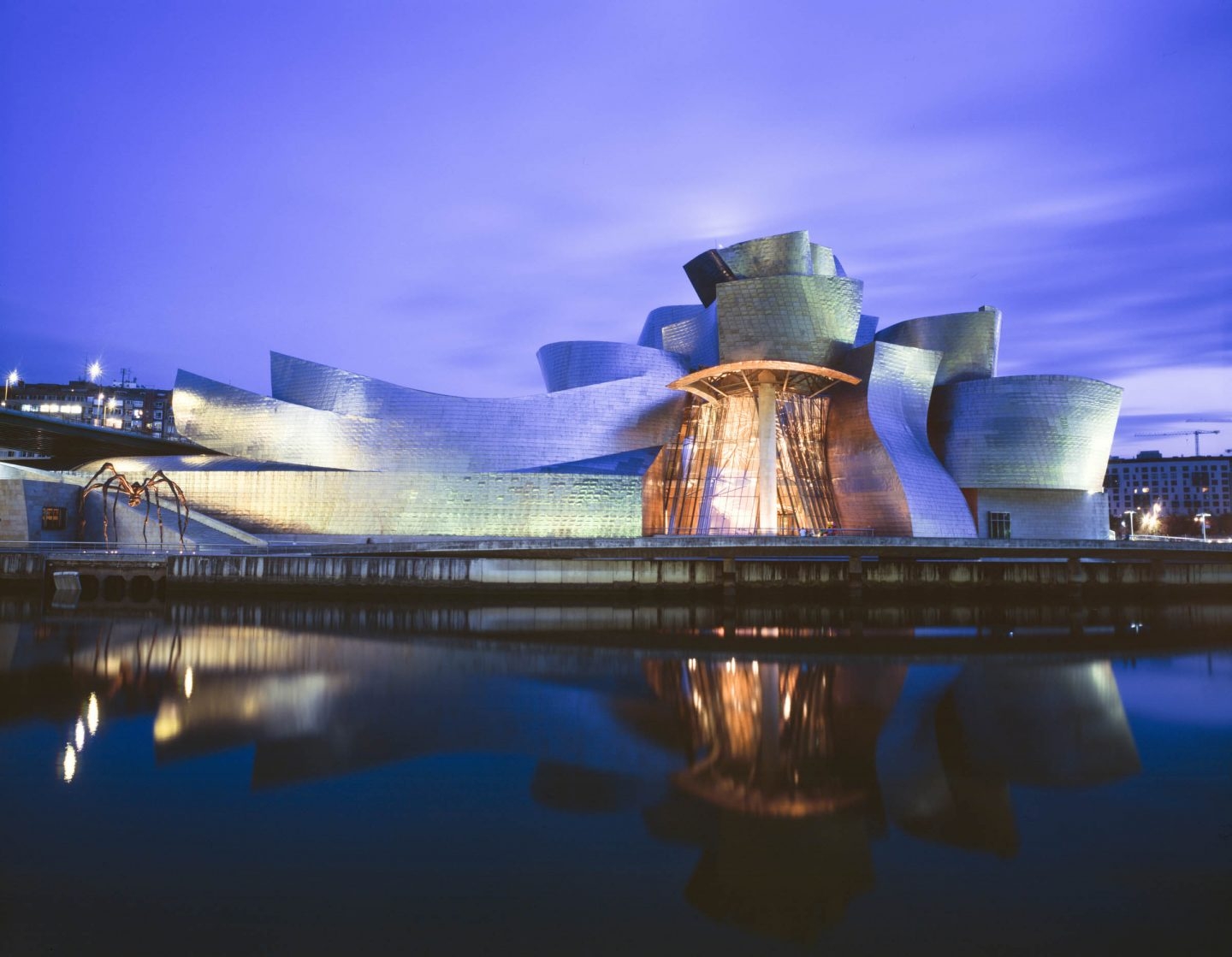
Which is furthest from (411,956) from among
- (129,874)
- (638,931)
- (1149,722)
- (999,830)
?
(1149,722)

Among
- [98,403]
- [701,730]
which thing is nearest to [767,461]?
[701,730]

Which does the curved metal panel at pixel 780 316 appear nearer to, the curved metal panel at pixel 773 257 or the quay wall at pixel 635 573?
the curved metal panel at pixel 773 257

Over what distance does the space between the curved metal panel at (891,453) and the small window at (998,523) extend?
13.0 feet

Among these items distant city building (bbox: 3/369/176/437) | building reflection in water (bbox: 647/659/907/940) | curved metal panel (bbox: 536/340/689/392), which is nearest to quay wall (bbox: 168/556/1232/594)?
curved metal panel (bbox: 536/340/689/392)

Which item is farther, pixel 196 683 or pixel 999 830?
pixel 196 683

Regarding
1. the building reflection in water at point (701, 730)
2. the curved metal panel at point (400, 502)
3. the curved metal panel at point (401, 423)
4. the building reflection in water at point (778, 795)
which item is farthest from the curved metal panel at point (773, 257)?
the building reflection in water at point (778, 795)

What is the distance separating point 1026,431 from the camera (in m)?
29.8

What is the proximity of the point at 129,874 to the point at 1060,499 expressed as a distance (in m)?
34.0

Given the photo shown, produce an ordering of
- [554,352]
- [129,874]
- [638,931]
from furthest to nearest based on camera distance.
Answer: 1. [554,352]
2. [129,874]
3. [638,931]

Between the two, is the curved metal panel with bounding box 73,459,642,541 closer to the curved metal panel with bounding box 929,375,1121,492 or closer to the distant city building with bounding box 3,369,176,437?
the curved metal panel with bounding box 929,375,1121,492

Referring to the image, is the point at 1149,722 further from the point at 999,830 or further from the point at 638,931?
the point at 638,931

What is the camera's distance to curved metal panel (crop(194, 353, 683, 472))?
26938 mm

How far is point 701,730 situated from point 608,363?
22830 mm

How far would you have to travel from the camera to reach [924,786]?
20.5 ft
